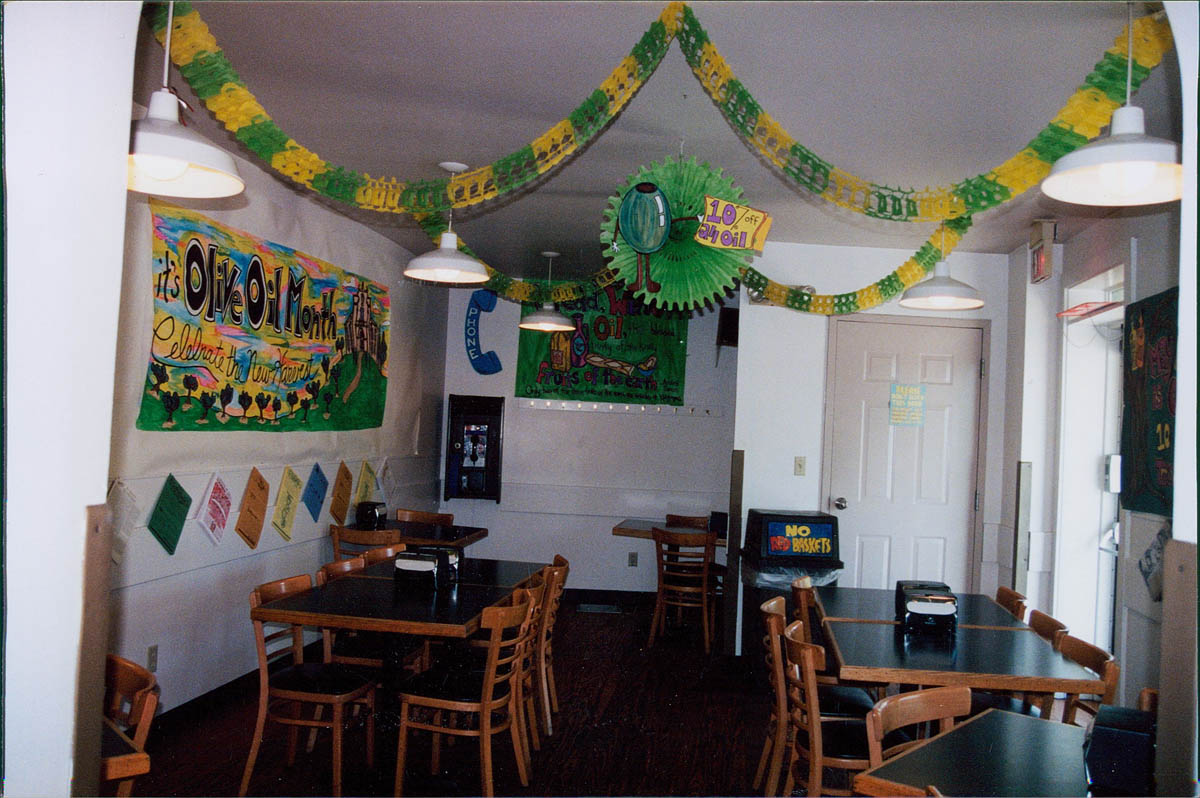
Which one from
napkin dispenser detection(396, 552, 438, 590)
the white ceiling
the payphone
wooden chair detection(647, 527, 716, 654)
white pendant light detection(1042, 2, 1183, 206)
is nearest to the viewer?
white pendant light detection(1042, 2, 1183, 206)

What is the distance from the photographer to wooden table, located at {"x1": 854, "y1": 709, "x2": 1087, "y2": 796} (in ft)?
6.85

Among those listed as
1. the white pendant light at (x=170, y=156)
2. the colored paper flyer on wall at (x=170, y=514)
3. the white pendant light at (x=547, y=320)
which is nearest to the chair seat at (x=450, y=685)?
the colored paper flyer on wall at (x=170, y=514)

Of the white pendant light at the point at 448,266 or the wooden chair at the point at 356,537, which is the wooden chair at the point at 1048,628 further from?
the wooden chair at the point at 356,537

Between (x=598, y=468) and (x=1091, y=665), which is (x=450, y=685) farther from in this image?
(x=598, y=468)

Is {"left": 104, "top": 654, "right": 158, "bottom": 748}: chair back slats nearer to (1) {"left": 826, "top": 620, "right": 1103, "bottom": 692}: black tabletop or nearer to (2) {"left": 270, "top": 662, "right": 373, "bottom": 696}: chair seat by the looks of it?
(2) {"left": 270, "top": 662, "right": 373, "bottom": 696}: chair seat

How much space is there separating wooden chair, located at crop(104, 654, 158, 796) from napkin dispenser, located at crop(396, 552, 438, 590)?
1.58 meters

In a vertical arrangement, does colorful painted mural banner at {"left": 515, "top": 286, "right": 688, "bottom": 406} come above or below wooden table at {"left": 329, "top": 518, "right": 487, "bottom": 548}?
above

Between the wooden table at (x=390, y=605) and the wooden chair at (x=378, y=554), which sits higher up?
the wooden chair at (x=378, y=554)

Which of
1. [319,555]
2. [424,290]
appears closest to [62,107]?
[319,555]

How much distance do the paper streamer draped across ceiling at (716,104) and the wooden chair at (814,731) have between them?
5.17ft

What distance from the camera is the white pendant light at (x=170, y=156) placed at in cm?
233

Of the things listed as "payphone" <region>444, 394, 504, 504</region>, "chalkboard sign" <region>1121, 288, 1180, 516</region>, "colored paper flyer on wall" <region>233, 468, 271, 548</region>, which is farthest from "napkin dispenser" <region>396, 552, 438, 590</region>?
"payphone" <region>444, 394, 504, 504</region>

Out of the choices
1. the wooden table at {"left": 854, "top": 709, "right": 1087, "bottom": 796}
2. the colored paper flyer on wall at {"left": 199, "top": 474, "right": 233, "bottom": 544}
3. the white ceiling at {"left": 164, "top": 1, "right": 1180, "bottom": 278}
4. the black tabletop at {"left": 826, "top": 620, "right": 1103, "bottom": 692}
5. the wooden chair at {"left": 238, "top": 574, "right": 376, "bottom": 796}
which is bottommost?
the wooden chair at {"left": 238, "top": 574, "right": 376, "bottom": 796}

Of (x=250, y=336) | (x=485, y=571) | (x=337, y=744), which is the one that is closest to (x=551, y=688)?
(x=485, y=571)
